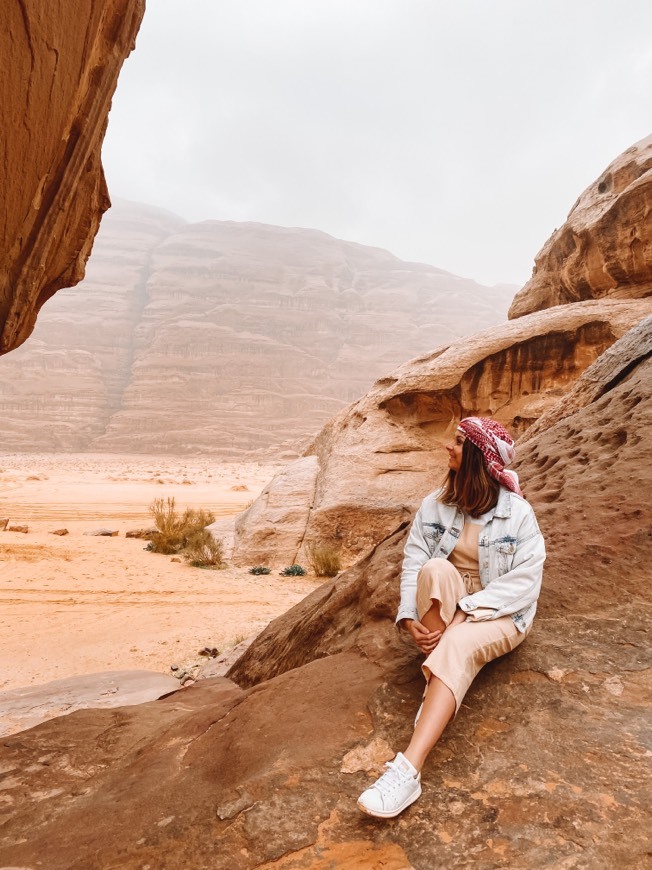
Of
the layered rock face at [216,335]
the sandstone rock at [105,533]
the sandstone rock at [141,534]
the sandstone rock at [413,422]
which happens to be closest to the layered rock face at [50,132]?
the sandstone rock at [413,422]

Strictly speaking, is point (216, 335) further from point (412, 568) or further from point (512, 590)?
point (512, 590)

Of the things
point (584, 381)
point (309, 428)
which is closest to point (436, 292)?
point (309, 428)

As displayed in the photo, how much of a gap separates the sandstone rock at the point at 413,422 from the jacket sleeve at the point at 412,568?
7.51 m

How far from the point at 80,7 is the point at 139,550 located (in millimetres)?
9012

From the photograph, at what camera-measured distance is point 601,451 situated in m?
3.95

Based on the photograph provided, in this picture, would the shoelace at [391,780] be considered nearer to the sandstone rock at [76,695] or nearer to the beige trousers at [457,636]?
the beige trousers at [457,636]

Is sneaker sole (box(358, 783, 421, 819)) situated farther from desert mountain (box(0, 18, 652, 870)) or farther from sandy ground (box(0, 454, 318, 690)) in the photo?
sandy ground (box(0, 454, 318, 690))

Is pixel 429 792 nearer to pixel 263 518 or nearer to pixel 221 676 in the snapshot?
pixel 221 676

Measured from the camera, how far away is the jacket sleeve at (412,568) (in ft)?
7.54

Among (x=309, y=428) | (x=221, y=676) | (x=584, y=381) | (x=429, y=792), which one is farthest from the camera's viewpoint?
(x=309, y=428)

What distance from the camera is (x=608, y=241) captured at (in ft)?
38.1

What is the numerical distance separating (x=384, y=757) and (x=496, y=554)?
86 centimetres

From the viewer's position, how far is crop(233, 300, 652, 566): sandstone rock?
10562 millimetres

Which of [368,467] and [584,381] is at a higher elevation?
[584,381]
